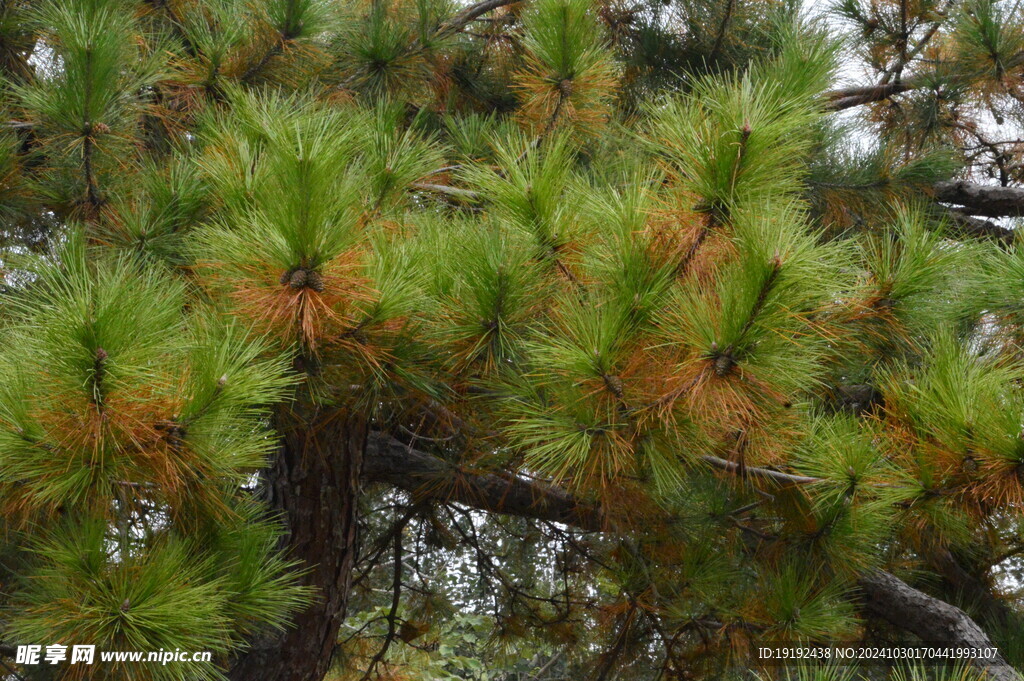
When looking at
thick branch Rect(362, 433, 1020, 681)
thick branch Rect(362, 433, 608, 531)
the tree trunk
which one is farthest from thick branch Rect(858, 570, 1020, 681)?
the tree trunk

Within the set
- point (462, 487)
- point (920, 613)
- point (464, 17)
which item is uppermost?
point (464, 17)

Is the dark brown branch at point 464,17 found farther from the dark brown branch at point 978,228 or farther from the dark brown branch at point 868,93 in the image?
the dark brown branch at point 978,228

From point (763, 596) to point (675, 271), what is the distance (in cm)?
103

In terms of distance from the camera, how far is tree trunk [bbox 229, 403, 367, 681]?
7.26 ft

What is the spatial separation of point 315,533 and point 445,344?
856mm

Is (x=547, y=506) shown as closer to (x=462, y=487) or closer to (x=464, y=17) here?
(x=462, y=487)

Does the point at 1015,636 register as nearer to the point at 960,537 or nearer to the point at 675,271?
the point at 960,537

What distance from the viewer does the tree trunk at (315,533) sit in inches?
87.1

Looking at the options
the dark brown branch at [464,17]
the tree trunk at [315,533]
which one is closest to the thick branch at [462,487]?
the tree trunk at [315,533]

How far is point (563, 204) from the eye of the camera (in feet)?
5.80

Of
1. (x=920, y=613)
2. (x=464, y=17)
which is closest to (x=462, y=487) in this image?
(x=920, y=613)

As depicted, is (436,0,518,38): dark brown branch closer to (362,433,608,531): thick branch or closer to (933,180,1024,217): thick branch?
(362,433,608,531): thick branch

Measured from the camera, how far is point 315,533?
2.29 m

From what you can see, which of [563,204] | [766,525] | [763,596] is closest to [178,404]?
[563,204]
